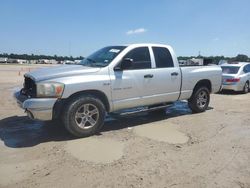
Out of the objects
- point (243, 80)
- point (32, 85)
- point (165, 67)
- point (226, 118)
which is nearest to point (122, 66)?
point (165, 67)

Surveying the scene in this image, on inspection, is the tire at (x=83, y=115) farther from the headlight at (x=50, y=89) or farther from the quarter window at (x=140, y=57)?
the quarter window at (x=140, y=57)

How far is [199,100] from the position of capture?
8.83 meters

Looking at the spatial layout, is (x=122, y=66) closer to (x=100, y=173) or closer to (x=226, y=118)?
(x=100, y=173)

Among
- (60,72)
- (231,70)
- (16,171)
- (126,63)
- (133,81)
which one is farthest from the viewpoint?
(231,70)

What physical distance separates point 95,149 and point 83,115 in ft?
3.18

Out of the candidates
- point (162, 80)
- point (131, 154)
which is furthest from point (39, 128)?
point (162, 80)

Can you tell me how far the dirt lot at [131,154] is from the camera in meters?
4.11

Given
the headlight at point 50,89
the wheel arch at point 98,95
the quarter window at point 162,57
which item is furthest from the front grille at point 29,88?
the quarter window at point 162,57

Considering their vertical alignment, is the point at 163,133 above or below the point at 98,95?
below

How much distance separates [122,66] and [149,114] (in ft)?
8.17

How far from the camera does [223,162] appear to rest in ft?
15.8

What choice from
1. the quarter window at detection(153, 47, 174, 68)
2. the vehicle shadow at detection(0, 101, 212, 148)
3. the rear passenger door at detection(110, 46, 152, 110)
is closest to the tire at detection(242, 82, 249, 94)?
the vehicle shadow at detection(0, 101, 212, 148)

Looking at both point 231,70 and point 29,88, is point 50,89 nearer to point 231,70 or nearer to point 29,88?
point 29,88

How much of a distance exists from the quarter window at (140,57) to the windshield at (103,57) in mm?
269
